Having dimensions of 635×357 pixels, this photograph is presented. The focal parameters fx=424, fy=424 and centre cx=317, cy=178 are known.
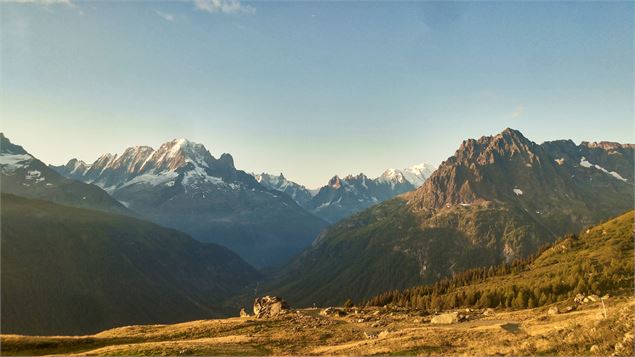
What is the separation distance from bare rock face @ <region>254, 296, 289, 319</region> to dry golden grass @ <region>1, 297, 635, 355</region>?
49.7ft

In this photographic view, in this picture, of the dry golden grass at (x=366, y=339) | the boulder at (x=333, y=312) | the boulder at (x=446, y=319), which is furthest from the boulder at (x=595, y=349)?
the boulder at (x=333, y=312)

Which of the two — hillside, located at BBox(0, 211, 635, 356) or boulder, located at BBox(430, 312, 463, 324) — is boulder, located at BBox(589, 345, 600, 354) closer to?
hillside, located at BBox(0, 211, 635, 356)

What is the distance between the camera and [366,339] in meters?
65.7

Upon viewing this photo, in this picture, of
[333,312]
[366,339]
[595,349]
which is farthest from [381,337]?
[333,312]

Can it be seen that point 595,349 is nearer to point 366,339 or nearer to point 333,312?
point 366,339

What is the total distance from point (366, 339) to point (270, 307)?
60.1m

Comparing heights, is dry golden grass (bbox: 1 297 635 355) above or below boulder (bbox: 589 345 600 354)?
below

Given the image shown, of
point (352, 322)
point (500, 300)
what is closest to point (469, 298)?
point (500, 300)

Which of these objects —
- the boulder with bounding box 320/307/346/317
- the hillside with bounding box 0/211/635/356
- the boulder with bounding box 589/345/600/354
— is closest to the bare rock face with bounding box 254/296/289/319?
the hillside with bounding box 0/211/635/356

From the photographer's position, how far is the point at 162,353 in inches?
2133

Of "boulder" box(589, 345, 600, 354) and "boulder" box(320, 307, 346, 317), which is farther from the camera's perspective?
"boulder" box(320, 307, 346, 317)

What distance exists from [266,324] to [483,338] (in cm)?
4880

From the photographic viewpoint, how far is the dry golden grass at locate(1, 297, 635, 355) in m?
40.8

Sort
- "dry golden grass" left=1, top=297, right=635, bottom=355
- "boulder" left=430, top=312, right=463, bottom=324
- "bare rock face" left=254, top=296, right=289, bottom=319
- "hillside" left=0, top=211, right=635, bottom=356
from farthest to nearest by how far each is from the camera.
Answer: "bare rock face" left=254, top=296, right=289, bottom=319 < "boulder" left=430, top=312, right=463, bottom=324 < "hillside" left=0, top=211, right=635, bottom=356 < "dry golden grass" left=1, top=297, right=635, bottom=355
